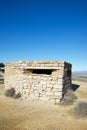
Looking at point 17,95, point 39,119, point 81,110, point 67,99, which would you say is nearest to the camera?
point 39,119

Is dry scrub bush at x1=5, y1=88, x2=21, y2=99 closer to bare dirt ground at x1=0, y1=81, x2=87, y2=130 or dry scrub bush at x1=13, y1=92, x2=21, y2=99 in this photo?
dry scrub bush at x1=13, y1=92, x2=21, y2=99

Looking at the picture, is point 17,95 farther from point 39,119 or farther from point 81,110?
point 81,110

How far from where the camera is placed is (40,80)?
11438mm

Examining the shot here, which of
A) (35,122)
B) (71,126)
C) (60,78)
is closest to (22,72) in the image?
(60,78)

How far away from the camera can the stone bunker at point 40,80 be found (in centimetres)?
1084

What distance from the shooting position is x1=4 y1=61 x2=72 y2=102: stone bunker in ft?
35.6

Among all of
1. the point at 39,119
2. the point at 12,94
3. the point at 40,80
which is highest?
the point at 40,80

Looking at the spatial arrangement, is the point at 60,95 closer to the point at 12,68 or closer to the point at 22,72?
the point at 22,72

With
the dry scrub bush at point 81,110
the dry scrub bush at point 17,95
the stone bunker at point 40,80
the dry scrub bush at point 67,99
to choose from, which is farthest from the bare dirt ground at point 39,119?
the dry scrub bush at point 17,95

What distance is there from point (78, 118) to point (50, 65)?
15.2 feet

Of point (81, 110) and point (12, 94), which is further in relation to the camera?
point (12, 94)

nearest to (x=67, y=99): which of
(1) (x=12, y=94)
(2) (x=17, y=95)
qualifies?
(2) (x=17, y=95)

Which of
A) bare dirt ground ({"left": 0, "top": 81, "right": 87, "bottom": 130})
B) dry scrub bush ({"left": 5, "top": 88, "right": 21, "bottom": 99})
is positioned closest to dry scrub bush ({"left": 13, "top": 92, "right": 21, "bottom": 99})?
dry scrub bush ({"left": 5, "top": 88, "right": 21, "bottom": 99})

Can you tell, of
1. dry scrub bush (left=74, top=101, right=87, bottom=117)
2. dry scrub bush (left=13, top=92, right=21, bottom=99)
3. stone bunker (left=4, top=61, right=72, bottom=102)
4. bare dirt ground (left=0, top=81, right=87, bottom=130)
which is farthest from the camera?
dry scrub bush (left=13, top=92, right=21, bottom=99)
